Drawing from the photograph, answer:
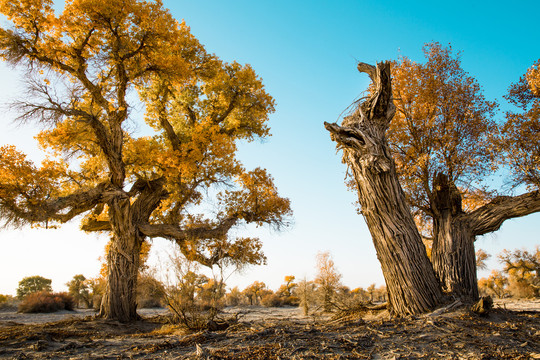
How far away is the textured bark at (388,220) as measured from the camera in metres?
5.38

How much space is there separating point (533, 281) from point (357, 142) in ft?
94.5

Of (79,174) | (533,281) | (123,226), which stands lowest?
(533,281)

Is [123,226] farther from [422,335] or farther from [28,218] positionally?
[422,335]

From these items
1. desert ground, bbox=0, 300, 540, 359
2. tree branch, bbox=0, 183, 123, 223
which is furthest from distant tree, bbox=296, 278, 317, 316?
desert ground, bbox=0, 300, 540, 359

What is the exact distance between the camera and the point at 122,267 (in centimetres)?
1046

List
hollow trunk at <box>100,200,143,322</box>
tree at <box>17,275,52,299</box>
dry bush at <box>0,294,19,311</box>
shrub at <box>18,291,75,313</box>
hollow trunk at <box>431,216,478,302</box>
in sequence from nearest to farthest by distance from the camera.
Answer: hollow trunk at <box>431,216,478,302</box>, hollow trunk at <box>100,200,143,322</box>, shrub at <box>18,291,75,313</box>, dry bush at <box>0,294,19,311</box>, tree at <box>17,275,52,299</box>

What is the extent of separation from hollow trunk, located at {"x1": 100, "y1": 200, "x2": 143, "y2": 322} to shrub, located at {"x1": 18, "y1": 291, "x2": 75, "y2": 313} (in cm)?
817

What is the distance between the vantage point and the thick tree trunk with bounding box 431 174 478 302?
699 centimetres

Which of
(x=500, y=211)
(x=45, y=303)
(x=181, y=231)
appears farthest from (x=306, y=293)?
(x=45, y=303)

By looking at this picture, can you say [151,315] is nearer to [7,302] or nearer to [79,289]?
[79,289]

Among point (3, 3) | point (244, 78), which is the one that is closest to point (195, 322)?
point (244, 78)

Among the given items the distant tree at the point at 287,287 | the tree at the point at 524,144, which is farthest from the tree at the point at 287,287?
the tree at the point at 524,144

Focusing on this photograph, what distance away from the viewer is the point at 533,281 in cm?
2488

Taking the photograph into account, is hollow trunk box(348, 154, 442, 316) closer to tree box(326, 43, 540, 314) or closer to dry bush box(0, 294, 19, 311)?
tree box(326, 43, 540, 314)
